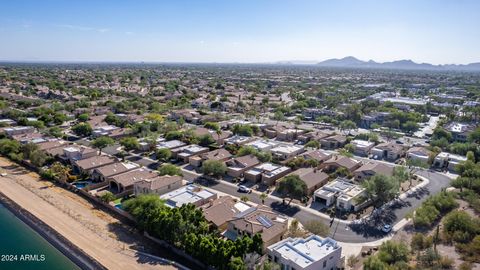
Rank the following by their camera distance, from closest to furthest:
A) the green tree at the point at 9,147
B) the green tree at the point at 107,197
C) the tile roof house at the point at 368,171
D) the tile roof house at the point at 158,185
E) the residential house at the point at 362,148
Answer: the green tree at the point at 107,197 → the tile roof house at the point at 158,185 → the tile roof house at the point at 368,171 → the green tree at the point at 9,147 → the residential house at the point at 362,148

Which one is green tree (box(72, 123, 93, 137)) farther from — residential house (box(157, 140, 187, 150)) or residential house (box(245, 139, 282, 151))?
residential house (box(245, 139, 282, 151))

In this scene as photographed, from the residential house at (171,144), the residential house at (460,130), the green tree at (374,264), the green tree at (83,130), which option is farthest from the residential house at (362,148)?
the green tree at (83,130)

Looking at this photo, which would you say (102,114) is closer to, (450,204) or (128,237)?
(128,237)

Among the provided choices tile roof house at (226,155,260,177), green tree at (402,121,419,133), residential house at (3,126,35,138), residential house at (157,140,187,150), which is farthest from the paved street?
residential house at (3,126,35,138)

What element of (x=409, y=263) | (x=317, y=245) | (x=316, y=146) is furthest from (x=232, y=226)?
(x=316, y=146)

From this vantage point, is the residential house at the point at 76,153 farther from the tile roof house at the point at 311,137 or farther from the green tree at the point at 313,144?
the tile roof house at the point at 311,137

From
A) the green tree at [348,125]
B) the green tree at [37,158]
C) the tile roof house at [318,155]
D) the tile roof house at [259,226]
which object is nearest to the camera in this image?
the tile roof house at [259,226]

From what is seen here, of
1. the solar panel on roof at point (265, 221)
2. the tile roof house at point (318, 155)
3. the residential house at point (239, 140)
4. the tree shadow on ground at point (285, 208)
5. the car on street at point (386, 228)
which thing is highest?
the solar panel on roof at point (265, 221)
